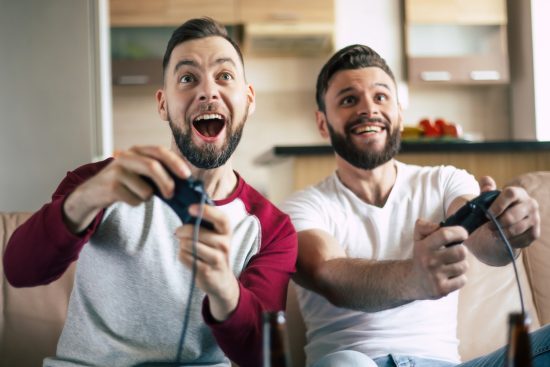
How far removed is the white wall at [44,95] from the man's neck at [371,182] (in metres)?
1.50

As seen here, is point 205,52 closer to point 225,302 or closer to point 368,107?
point 368,107

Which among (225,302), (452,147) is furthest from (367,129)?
(452,147)

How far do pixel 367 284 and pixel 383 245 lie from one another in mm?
265

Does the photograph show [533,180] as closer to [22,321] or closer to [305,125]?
[22,321]

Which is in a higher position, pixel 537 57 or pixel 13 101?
pixel 537 57

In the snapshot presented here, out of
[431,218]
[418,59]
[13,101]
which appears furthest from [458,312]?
[418,59]

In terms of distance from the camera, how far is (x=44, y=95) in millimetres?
2996

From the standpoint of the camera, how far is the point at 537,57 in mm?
4961

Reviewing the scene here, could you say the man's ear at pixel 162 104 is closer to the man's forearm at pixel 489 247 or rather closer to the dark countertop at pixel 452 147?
the man's forearm at pixel 489 247

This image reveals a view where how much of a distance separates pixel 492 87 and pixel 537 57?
20.0 inches

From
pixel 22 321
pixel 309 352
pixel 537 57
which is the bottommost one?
pixel 309 352

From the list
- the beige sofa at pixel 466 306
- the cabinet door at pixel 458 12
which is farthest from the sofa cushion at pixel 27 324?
the cabinet door at pixel 458 12

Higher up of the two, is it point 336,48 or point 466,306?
point 336,48

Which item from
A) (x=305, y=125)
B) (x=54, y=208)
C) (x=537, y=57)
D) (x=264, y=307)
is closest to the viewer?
(x=54, y=208)
